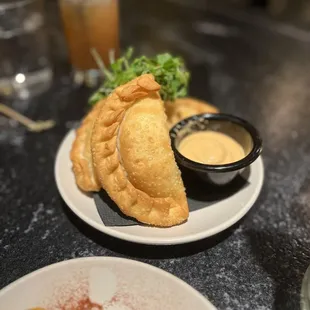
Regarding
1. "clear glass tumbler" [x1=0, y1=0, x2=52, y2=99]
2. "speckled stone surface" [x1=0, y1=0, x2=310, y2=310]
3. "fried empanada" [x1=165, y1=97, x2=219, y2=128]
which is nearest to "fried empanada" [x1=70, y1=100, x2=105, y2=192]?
"speckled stone surface" [x1=0, y1=0, x2=310, y2=310]

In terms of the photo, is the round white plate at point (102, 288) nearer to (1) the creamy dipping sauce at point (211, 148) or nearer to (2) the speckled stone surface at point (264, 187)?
(2) the speckled stone surface at point (264, 187)

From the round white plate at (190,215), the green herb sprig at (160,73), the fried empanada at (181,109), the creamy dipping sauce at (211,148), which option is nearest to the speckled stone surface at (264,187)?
the round white plate at (190,215)

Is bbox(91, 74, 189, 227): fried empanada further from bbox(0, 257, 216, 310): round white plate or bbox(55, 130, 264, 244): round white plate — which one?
bbox(0, 257, 216, 310): round white plate

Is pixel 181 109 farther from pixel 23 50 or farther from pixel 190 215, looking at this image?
pixel 23 50

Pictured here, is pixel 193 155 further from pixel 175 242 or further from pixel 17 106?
pixel 17 106

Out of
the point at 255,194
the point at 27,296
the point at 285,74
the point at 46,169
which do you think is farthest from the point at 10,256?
the point at 285,74

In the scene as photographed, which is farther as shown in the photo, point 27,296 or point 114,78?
point 114,78
